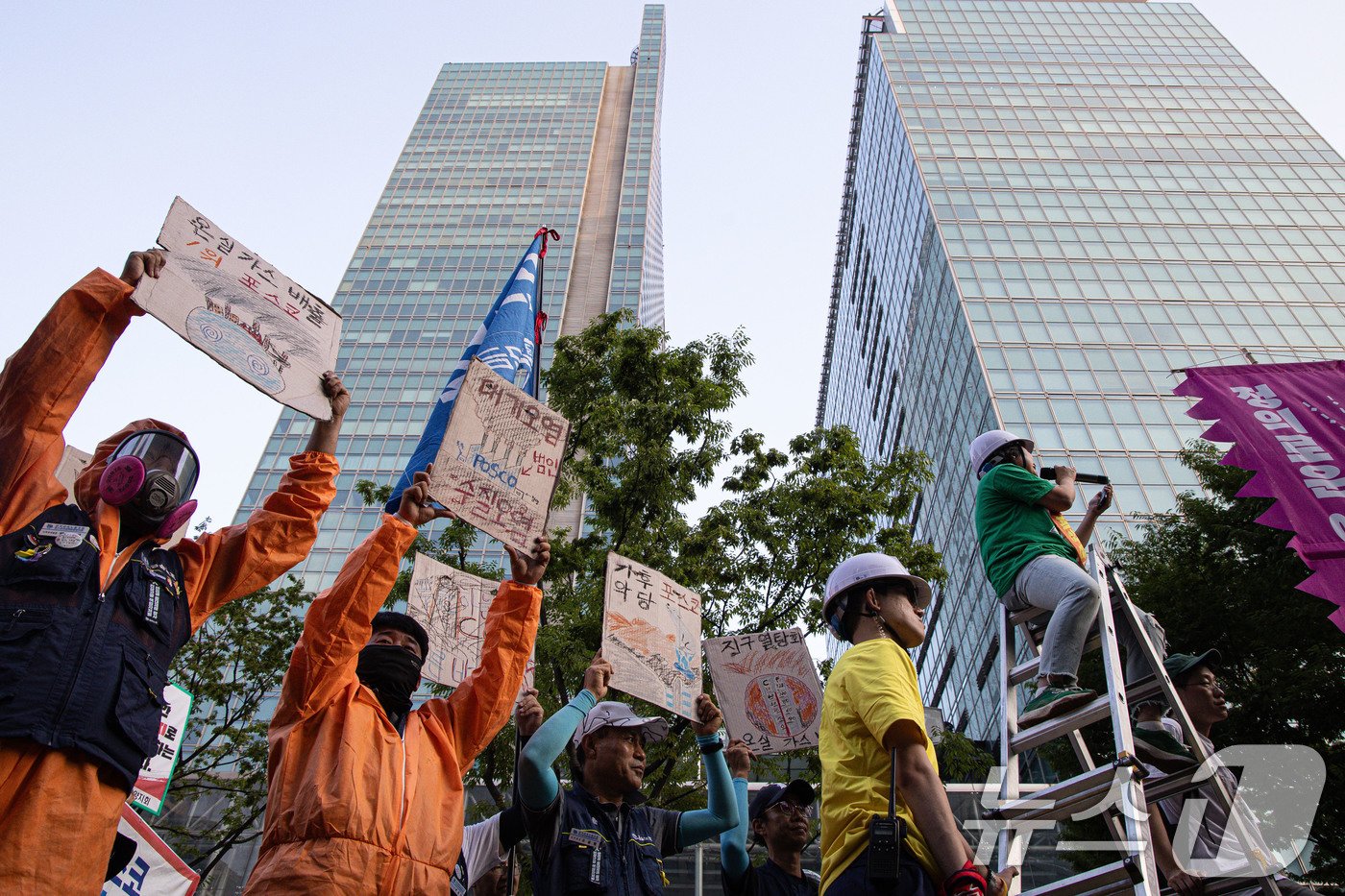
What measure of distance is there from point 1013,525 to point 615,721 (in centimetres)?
200

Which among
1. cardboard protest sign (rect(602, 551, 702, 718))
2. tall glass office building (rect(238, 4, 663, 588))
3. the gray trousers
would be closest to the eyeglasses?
cardboard protest sign (rect(602, 551, 702, 718))

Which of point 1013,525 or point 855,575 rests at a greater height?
point 1013,525

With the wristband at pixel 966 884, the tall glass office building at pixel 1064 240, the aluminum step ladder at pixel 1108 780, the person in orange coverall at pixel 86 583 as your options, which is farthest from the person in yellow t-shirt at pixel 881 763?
the tall glass office building at pixel 1064 240

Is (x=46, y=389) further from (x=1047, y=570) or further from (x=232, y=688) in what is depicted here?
(x=232, y=688)

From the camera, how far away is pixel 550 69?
83250 mm

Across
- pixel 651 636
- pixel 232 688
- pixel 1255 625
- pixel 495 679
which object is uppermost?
A: pixel 1255 625

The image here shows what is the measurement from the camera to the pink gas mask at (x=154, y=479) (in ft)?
9.66

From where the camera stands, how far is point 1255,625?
12070 millimetres

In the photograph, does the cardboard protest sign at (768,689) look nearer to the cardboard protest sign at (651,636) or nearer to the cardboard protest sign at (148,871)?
the cardboard protest sign at (651,636)

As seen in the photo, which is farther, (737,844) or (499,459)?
(499,459)

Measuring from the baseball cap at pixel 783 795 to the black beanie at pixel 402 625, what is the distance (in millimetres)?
1759

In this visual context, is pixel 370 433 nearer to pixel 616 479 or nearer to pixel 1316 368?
pixel 616 479

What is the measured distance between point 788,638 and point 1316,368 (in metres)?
5.46

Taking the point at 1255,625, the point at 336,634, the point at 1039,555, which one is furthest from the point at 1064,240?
the point at 336,634
